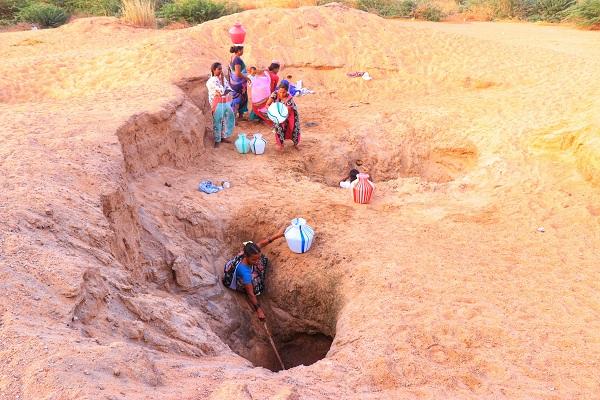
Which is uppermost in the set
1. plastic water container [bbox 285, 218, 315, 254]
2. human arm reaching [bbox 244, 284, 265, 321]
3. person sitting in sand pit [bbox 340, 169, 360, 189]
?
plastic water container [bbox 285, 218, 315, 254]

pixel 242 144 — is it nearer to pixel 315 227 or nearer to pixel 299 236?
pixel 315 227

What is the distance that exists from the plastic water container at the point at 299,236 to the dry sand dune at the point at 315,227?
5.0 inches

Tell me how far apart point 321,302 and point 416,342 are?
126 cm

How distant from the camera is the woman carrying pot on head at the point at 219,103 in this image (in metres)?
6.44

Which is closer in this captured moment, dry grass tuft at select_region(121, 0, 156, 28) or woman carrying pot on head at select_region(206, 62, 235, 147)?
woman carrying pot on head at select_region(206, 62, 235, 147)

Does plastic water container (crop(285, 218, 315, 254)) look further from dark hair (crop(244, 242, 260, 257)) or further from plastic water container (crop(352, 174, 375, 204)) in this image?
plastic water container (crop(352, 174, 375, 204))

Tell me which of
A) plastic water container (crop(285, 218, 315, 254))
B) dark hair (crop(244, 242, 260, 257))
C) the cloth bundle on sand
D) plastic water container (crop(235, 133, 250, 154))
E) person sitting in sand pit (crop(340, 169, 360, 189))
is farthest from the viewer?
the cloth bundle on sand

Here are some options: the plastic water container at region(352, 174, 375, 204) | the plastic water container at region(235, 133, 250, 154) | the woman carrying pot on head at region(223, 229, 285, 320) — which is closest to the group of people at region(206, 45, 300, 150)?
the plastic water container at region(235, 133, 250, 154)

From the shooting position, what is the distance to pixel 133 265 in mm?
4043

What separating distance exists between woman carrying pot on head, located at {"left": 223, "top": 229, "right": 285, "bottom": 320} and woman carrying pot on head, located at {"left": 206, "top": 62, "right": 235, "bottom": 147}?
8.28ft

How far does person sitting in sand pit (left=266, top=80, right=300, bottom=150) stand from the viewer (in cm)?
657

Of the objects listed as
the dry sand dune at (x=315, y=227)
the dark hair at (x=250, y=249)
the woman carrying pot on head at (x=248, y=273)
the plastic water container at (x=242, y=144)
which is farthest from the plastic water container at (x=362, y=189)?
the plastic water container at (x=242, y=144)

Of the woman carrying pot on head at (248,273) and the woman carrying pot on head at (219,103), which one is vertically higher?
the woman carrying pot on head at (219,103)

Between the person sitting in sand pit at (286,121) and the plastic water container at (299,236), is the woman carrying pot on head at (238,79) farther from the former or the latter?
the plastic water container at (299,236)
